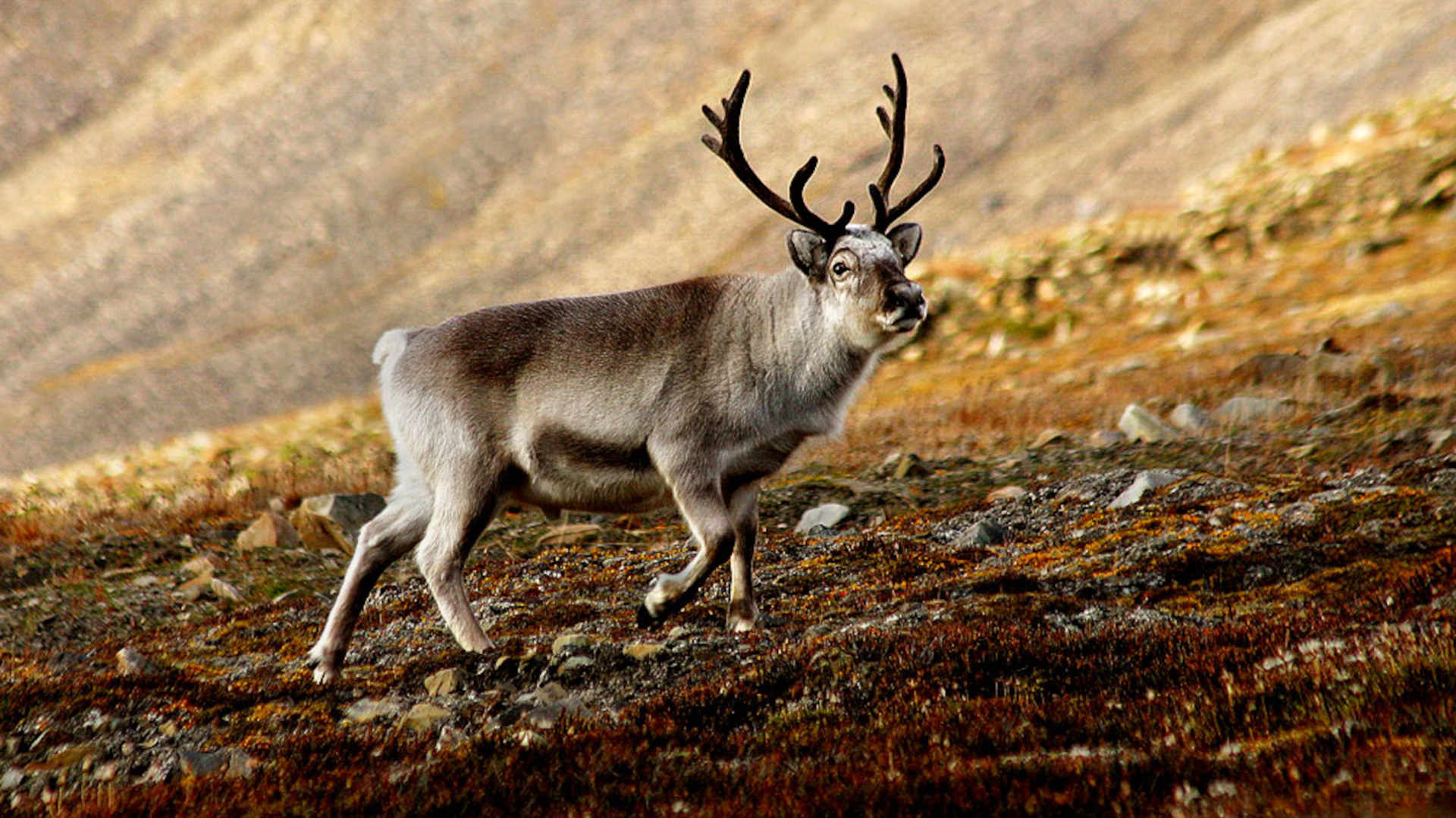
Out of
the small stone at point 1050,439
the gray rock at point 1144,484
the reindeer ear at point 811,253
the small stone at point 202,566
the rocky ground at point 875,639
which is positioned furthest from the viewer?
the small stone at point 1050,439

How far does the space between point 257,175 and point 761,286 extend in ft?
213

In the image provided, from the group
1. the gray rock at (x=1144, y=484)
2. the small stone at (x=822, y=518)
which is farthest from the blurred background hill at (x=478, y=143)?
the small stone at (x=822, y=518)

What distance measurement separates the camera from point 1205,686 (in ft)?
22.5

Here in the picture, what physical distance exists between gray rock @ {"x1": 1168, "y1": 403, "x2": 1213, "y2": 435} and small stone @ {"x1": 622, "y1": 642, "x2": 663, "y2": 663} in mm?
11167

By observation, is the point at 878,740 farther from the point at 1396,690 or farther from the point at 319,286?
the point at 319,286

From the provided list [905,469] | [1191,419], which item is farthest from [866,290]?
[1191,419]

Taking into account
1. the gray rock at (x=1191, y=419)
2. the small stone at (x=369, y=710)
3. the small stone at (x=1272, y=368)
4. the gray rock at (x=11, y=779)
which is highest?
the gray rock at (x=11, y=779)

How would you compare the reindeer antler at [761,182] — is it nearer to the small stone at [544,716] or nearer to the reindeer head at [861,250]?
the reindeer head at [861,250]

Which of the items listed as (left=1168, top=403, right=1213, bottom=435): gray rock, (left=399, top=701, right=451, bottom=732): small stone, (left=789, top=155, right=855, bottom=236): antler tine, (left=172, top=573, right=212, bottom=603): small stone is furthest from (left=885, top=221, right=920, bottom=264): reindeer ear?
(left=1168, top=403, right=1213, bottom=435): gray rock

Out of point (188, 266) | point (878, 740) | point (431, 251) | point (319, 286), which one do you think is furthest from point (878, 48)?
point (878, 740)

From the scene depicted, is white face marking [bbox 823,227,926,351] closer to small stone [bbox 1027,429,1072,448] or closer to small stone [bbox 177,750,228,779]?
small stone [bbox 177,750,228,779]

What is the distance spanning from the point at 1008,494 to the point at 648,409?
6.55 m

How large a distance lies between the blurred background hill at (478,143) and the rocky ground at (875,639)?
1154 inches

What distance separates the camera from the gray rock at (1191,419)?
1859cm
